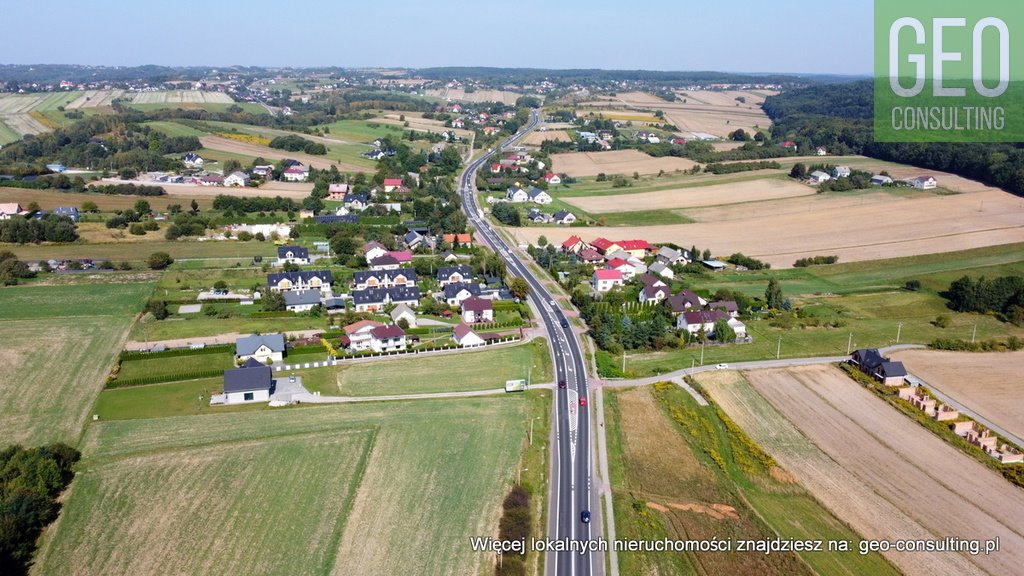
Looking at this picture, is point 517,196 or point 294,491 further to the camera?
point 517,196

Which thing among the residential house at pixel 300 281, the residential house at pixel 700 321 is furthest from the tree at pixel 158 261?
the residential house at pixel 700 321

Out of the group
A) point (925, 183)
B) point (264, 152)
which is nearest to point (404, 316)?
point (264, 152)

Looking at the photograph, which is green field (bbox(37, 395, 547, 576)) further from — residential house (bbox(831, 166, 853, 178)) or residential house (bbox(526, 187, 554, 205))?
residential house (bbox(831, 166, 853, 178))

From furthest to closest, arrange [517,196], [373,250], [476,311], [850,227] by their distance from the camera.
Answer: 1. [517,196]
2. [850,227]
3. [373,250]
4. [476,311]

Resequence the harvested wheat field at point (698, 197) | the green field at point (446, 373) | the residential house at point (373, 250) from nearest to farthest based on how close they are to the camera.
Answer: the green field at point (446, 373), the residential house at point (373, 250), the harvested wheat field at point (698, 197)

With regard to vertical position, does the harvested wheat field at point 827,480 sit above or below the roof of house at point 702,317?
below

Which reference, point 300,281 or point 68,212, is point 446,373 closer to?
point 300,281

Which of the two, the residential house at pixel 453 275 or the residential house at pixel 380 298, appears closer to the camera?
the residential house at pixel 380 298

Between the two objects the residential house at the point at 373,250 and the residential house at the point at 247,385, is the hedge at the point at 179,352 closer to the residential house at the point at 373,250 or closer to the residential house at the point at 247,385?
the residential house at the point at 247,385
